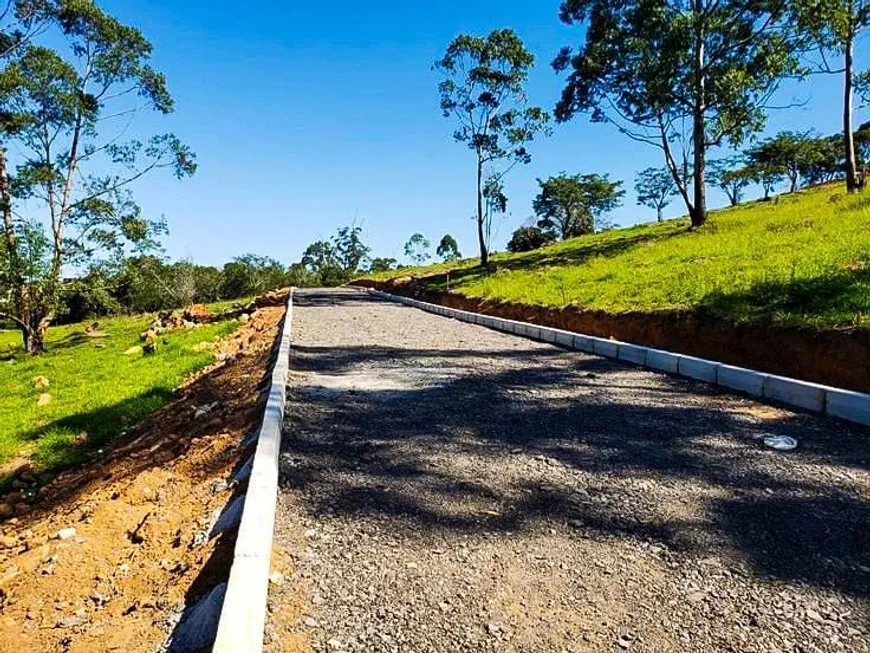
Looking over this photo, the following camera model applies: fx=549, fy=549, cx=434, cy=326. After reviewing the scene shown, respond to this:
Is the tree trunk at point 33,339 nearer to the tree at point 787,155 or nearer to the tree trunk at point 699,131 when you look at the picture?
the tree trunk at point 699,131

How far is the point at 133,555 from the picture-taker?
2.57 metres

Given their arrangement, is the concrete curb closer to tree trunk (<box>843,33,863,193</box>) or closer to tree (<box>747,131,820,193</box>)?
tree trunk (<box>843,33,863,193</box>)

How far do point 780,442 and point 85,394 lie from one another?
8.81 meters

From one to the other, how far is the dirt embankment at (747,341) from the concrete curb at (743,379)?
0.41 m

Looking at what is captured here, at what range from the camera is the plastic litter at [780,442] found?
338cm

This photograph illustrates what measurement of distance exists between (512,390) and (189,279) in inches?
1720

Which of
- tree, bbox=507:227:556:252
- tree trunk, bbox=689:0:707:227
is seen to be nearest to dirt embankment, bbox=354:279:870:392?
tree trunk, bbox=689:0:707:227

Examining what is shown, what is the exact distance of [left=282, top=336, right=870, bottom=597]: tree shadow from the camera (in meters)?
2.37

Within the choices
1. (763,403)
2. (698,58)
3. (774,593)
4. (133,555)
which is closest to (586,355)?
(763,403)

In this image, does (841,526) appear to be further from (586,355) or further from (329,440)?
(586,355)

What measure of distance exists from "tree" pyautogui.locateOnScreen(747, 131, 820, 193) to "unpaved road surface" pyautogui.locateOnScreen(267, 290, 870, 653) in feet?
152

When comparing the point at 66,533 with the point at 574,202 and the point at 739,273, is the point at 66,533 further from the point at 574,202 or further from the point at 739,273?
the point at 574,202

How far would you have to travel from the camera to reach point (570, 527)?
8.09ft

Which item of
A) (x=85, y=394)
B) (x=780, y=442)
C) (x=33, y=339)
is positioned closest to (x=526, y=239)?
(x=33, y=339)
